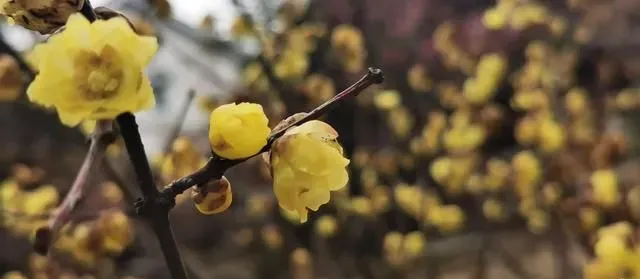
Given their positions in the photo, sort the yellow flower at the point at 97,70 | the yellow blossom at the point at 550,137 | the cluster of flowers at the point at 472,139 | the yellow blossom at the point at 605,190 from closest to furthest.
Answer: the yellow flower at the point at 97,70
the yellow blossom at the point at 605,190
the cluster of flowers at the point at 472,139
the yellow blossom at the point at 550,137

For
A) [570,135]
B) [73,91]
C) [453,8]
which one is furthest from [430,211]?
[453,8]

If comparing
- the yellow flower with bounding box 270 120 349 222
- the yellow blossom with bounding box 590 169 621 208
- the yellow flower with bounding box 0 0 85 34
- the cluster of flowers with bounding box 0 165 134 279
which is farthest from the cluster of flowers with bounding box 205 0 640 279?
the yellow flower with bounding box 0 0 85 34

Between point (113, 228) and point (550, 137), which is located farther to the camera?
point (550, 137)

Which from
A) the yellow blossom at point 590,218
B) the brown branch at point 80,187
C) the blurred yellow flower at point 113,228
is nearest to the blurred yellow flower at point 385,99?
the yellow blossom at point 590,218

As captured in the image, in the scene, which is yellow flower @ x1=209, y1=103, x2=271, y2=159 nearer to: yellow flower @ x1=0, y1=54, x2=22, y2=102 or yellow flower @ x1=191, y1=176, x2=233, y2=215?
yellow flower @ x1=191, y1=176, x2=233, y2=215

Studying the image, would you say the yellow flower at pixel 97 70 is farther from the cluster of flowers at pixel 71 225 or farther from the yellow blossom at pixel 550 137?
the yellow blossom at pixel 550 137

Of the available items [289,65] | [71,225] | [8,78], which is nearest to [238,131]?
[8,78]

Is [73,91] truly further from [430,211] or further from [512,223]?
[512,223]

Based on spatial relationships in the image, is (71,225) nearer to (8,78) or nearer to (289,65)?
(8,78)
